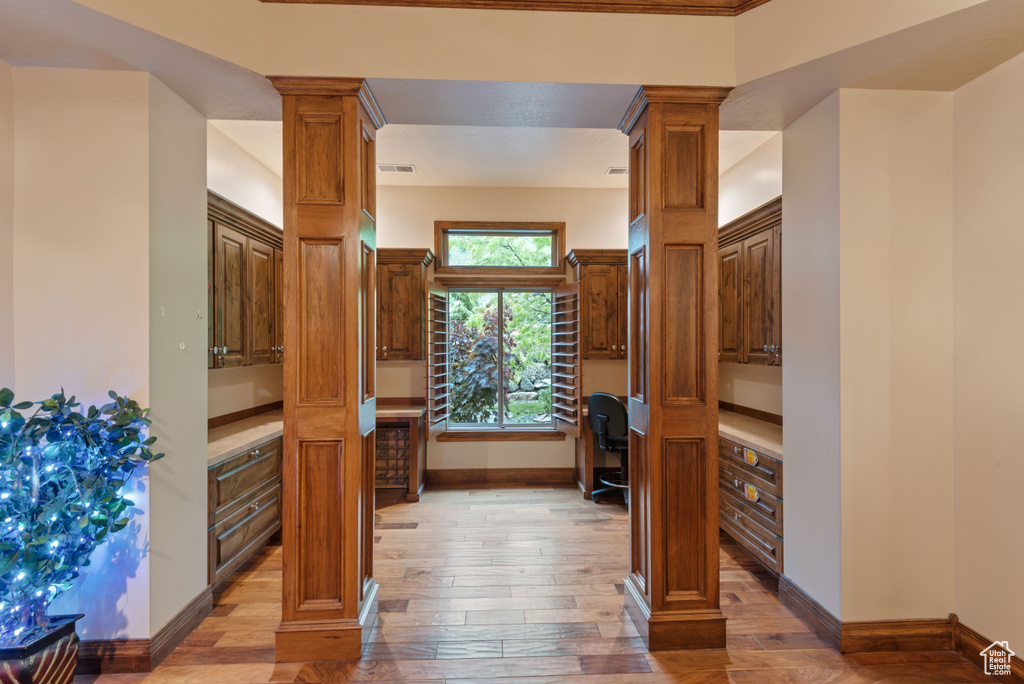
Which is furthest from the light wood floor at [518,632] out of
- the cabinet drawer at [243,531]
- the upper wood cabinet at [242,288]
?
the upper wood cabinet at [242,288]

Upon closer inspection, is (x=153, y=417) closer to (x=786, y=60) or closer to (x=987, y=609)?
(x=786, y=60)

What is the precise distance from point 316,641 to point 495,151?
11.6ft

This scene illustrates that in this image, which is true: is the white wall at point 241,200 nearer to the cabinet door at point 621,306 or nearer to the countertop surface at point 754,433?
the cabinet door at point 621,306

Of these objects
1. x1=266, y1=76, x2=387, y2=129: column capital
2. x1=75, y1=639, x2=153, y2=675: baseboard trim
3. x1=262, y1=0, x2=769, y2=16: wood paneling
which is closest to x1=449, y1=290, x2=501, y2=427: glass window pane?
x1=266, y1=76, x2=387, y2=129: column capital

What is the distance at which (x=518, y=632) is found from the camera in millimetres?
2459

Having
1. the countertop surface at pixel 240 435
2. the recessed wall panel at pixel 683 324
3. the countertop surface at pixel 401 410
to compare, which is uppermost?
the recessed wall panel at pixel 683 324

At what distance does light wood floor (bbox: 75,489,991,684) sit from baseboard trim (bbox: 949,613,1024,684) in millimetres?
49

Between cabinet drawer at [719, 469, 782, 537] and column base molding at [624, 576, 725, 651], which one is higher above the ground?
cabinet drawer at [719, 469, 782, 537]

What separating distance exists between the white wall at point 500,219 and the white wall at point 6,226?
3027mm

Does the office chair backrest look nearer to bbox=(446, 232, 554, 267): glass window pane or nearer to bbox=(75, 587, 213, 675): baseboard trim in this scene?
bbox=(446, 232, 554, 267): glass window pane

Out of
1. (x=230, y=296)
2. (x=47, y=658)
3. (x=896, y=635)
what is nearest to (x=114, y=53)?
(x=230, y=296)

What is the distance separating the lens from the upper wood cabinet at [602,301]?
487cm

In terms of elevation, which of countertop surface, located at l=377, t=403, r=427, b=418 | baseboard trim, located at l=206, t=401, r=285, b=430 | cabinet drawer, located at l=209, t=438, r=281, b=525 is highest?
baseboard trim, located at l=206, t=401, r=285, b=430

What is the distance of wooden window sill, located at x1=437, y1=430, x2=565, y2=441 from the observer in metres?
5.13
